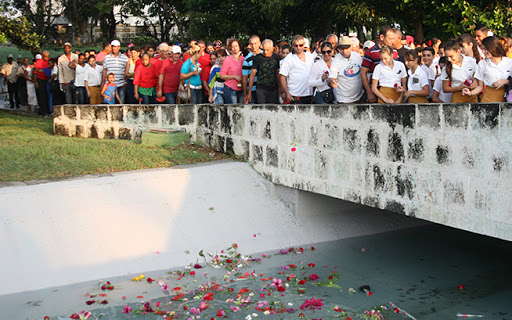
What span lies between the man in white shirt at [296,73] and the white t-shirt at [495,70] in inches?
132

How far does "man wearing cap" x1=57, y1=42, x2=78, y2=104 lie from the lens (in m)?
14.9

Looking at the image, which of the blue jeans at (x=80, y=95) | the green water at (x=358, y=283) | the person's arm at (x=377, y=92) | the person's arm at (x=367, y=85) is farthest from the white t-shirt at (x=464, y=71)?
the blue jeans at (x=80, y=95)

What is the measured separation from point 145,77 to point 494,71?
758 cm

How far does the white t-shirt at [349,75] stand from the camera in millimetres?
8305

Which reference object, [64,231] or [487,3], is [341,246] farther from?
[487,3]

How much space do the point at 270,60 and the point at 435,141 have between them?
4324mm

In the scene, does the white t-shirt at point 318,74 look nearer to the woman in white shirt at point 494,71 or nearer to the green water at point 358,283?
the green water at point 358,283

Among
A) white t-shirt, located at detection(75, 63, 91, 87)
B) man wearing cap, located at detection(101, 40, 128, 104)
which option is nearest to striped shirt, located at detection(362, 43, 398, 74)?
man wearing cap, located at detection(101, 40, 128, 104)

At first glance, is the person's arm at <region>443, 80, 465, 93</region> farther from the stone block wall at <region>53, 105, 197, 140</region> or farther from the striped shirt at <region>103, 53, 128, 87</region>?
the striped shirt at <region>103, 53, 128, 87</region>

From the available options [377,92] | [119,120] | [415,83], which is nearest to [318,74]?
[377,92]

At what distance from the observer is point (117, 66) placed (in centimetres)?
1291

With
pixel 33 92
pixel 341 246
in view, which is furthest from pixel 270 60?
pixel 33 92

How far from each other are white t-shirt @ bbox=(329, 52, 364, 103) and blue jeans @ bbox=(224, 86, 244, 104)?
2.51m

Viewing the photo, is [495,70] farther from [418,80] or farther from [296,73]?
[296,73]
